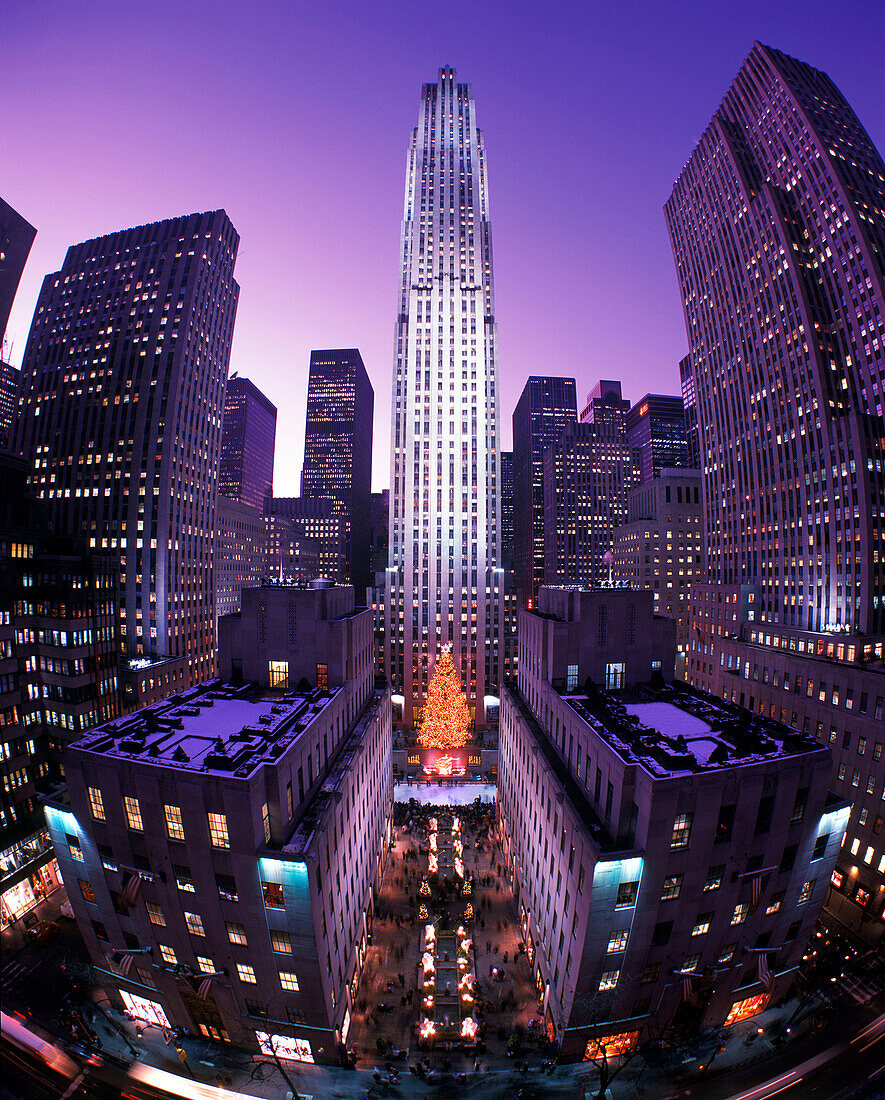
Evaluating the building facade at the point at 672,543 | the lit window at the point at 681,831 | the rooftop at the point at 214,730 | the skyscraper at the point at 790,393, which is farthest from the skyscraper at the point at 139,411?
the building facade at the point at 672,543

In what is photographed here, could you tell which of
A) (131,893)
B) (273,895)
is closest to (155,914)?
(131,893)

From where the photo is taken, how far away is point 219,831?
2756cm

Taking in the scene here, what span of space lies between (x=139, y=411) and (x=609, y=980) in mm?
106699

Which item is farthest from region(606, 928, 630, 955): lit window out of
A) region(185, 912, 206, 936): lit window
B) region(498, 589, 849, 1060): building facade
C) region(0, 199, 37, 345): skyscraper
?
region(0, 199, 37, 345): skyscraper

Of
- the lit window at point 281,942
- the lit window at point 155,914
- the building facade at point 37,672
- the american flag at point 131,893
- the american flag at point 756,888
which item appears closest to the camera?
the lit window at point 281,942

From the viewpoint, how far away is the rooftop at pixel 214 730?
29594 mm

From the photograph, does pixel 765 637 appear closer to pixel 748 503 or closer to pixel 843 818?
pixel 748 503

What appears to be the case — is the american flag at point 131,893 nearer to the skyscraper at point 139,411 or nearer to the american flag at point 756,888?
the american flag at point 756,888

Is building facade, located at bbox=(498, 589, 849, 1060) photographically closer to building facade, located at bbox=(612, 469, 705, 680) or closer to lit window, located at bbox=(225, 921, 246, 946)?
lit window, located at bbox=(225, 921, 246, 946)

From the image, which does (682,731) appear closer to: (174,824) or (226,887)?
(226,887)

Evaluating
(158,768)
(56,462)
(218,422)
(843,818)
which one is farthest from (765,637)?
(56,462)

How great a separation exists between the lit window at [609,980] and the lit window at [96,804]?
3408 centimetres

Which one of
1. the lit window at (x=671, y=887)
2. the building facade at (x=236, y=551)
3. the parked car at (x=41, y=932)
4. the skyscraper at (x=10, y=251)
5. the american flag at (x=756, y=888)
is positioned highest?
the skyscraper at (x=10, y=251)

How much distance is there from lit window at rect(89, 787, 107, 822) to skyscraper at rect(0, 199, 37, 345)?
6953cm
